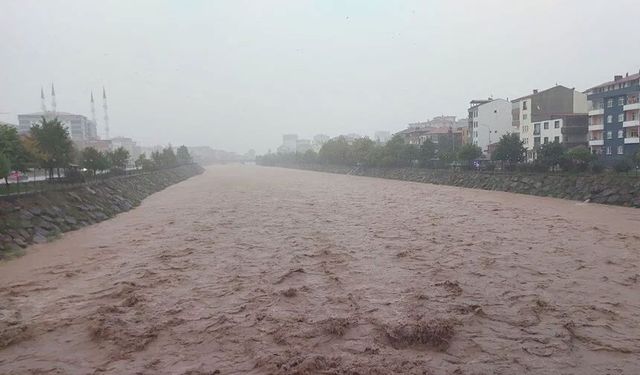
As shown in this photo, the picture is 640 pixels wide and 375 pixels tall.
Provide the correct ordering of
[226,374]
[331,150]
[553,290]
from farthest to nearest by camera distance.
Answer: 1. [331,150]
2. [553,290]
3. [226,374]

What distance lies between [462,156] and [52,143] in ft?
95.7

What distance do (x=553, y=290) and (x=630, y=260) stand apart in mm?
3866

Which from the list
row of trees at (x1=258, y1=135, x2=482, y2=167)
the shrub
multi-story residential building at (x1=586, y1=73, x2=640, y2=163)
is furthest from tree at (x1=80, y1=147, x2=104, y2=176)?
multi-story residential building at (x1=586, y1=73, x2=640, y2=163)

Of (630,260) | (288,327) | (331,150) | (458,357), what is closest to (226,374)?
(288,327)

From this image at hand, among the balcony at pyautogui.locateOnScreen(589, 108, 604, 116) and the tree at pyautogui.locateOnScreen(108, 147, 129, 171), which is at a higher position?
the balcony at pyautogui.locateOnScreen(589, 108, 604, 116)

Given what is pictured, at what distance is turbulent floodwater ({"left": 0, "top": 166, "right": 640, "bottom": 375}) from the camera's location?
219 inches

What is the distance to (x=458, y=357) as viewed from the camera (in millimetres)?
5527

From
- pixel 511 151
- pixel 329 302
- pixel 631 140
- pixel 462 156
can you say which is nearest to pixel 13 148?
pixel 329 302

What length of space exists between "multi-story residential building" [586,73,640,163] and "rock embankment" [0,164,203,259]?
101 ft

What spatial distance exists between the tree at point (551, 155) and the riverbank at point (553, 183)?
0.87 m

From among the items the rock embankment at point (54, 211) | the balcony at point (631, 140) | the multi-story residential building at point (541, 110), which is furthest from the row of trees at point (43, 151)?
the balcony at point (631, 140)

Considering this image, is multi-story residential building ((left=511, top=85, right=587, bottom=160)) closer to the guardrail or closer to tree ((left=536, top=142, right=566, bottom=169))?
tree ((left=536, top=142, right=566, bottom=169))

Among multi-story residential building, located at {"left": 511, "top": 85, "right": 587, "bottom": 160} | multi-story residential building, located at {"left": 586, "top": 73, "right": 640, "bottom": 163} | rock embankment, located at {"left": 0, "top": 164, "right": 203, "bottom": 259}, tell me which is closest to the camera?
rock embankment, located at {"left": 0, "top": 164, "right": 203, "bottom": 259}

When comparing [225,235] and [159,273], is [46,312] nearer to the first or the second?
[159,273]
